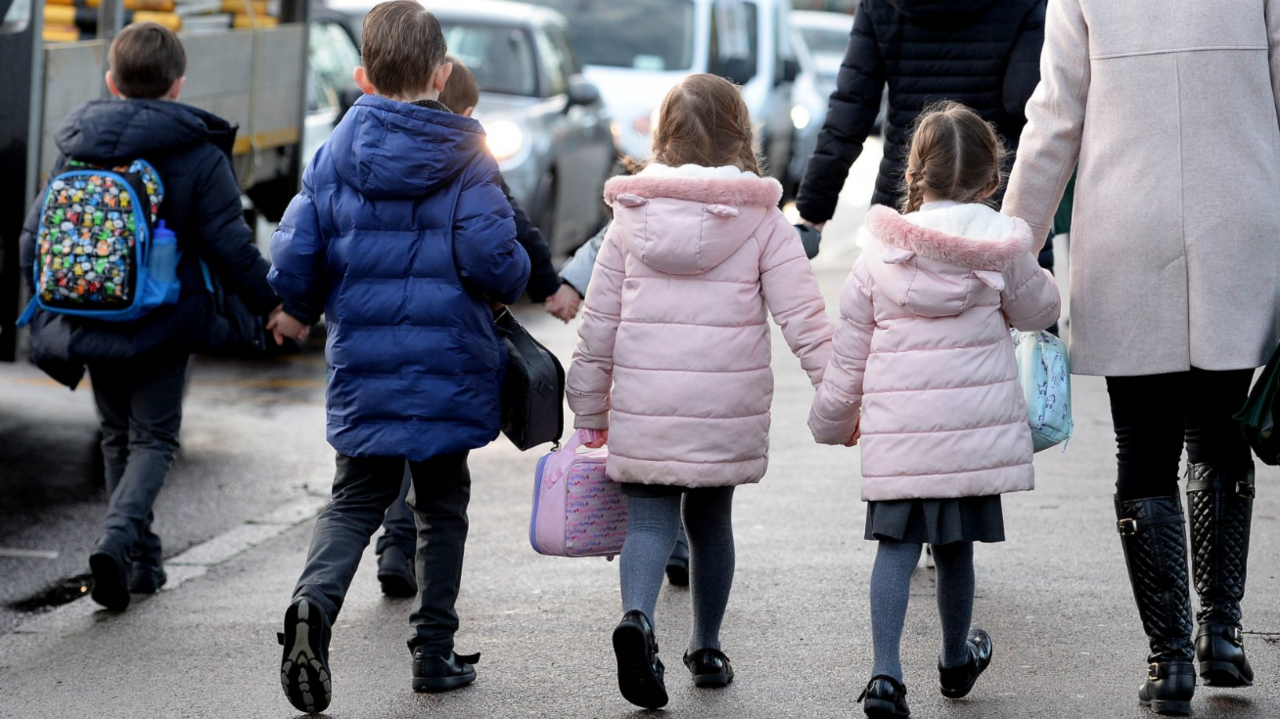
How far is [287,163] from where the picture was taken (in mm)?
9617

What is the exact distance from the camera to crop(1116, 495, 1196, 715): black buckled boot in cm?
415

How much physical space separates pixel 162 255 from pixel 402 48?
146 centimetres

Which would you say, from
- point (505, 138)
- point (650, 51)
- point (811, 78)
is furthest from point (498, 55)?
point (811, 78)

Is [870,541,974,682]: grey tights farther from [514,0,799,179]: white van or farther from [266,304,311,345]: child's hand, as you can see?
[514,0,799,179]: white van

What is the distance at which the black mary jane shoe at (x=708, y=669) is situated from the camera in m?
4.43

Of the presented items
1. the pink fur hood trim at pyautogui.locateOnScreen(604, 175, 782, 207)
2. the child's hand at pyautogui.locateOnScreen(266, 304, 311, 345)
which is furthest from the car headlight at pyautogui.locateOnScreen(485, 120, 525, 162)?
the pink fur hood trim at pyautogui.locateOnScreen(604, 175, 782, 207)

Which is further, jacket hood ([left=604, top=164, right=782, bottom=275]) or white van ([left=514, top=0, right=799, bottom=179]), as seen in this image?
white van ([left=514, top=0, right=799, bottom=179])

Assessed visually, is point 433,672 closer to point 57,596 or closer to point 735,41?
point 57,596

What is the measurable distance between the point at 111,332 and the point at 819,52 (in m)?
22.3

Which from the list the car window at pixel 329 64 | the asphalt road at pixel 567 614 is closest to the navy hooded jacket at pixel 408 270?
the asphalt road at pixel 567 614

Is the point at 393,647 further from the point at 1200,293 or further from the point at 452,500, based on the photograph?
the point at 1200,293

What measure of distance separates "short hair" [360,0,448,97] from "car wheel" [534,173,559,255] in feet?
25.4

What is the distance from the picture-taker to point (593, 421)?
4.44 metres

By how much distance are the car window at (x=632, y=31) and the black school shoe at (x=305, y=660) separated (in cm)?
1275
